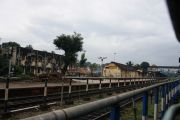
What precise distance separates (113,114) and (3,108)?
8.98m

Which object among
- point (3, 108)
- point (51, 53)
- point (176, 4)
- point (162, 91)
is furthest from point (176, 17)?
point (51, 53)

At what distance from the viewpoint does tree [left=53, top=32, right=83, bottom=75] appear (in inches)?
2849

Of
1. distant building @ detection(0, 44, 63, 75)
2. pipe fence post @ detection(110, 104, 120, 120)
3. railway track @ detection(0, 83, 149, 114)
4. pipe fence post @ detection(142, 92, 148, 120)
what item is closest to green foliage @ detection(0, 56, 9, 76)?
distant building @ detection(0, 44, 63, 75)

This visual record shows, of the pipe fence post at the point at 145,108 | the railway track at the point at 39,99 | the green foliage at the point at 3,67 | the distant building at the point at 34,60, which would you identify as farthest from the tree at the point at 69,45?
the pipe fence post at the point at 145,108

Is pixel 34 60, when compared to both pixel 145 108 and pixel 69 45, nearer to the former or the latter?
pixel 69 45

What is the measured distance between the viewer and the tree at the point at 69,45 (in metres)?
72.4

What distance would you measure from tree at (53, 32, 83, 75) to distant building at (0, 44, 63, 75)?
763 cm

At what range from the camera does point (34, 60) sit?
82250 millimetres

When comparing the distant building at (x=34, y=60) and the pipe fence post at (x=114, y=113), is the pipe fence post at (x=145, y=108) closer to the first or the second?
the pipe fence post at (x=114, y=113)

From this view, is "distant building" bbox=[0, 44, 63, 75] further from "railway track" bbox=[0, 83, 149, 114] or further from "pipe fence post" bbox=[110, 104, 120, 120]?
"pipe fence post" bbox=[110, 104, 120, 120]

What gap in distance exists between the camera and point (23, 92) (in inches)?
746

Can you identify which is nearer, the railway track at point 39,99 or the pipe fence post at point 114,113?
the pipe fence post at point 114,113

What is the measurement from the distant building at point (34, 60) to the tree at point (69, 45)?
25.0 ft

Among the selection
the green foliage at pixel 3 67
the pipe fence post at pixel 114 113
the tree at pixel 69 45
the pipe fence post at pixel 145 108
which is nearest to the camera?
the pipe fence post at pixel 114 113
